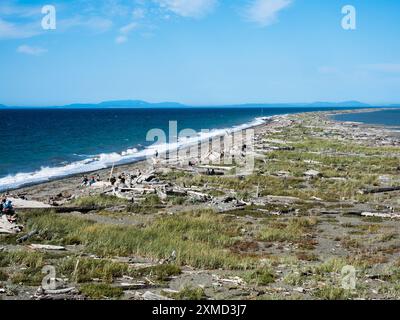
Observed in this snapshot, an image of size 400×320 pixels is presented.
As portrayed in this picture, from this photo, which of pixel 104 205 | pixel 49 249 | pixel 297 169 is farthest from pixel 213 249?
pixel 297 169

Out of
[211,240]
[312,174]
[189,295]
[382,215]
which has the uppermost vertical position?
[312,174]

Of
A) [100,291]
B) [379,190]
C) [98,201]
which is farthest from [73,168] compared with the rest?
[100,291]

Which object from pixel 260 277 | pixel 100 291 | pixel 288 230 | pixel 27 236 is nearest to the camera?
pixel 100 291

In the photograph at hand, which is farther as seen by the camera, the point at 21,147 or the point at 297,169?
the point at 21,147

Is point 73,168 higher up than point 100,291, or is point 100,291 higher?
point 100,291

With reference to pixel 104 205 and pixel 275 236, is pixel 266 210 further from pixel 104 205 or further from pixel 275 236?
pixel 104 205

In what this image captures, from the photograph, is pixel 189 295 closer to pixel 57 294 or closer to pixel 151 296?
pixel 151 296
